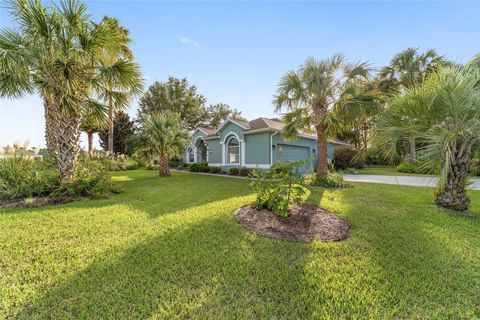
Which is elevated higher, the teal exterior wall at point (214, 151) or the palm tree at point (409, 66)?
the palm tree at point (409, 66)

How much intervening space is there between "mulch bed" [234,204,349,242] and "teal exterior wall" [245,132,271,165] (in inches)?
365

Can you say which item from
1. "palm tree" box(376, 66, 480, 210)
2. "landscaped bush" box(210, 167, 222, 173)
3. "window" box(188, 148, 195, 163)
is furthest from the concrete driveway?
"window" box(188, 148, 195, 163)

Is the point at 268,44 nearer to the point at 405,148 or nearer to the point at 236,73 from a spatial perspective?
the point at 236,73

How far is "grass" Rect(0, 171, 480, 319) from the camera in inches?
90.3

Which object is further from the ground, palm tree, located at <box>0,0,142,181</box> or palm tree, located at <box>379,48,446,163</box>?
palm tree, located at <box>379,48,446,163</box>

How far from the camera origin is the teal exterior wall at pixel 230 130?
1621cm

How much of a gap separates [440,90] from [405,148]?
188 centimetres

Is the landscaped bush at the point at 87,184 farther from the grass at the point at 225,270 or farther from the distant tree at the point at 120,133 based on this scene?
the distant tree at the point at 120,133

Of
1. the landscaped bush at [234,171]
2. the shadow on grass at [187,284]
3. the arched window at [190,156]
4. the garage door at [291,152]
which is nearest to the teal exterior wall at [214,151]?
the landscaped bush at [234,171]

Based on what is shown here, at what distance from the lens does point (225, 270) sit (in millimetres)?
2977

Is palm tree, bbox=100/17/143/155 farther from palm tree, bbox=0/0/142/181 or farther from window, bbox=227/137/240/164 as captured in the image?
window, bbox=227/137/240/164

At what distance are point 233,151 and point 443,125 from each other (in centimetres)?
1353

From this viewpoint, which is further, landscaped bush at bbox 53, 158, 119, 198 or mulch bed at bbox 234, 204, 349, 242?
landscaped bush at bbox 53, 158, 119, 198

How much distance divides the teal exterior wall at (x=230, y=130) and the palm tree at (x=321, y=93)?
6175mm
